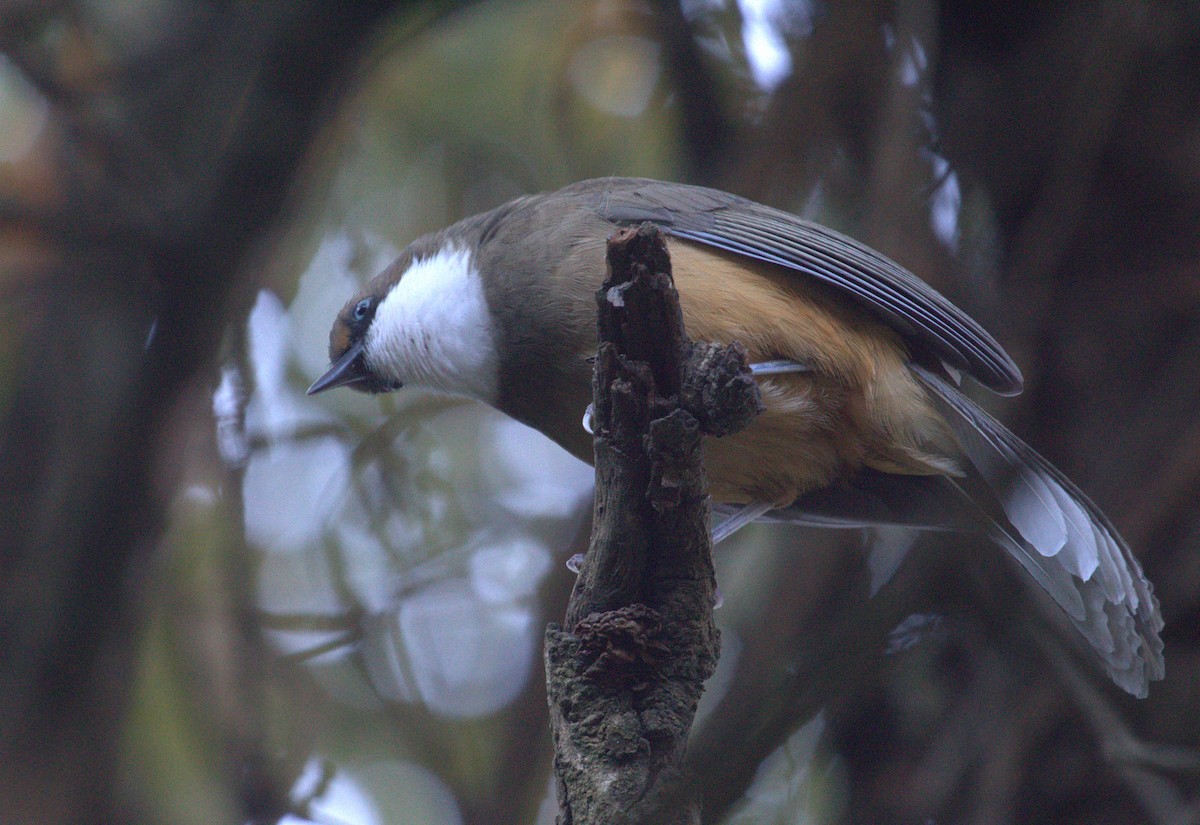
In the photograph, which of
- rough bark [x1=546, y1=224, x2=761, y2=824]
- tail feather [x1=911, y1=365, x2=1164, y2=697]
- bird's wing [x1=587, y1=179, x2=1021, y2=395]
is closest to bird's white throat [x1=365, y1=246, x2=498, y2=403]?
bird's wing [x1=587, y1=179, x2=1021, y2=395]

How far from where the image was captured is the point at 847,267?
135 inches

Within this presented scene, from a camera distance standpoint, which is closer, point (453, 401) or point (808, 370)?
point (808, 370)

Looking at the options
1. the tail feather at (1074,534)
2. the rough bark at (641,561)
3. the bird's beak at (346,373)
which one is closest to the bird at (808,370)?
the tail feather at (1074,534)

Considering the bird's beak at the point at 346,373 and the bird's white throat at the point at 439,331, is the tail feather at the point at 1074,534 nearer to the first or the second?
the bird's white throat at the point at 439,331

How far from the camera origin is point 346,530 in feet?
20.0

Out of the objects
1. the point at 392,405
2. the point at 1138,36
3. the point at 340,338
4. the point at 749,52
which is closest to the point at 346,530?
the point at 392,405

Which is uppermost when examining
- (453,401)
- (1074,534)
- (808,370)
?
(808,370)

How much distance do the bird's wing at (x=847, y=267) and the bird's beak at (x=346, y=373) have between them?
1160mm

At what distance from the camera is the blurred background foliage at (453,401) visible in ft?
11.9

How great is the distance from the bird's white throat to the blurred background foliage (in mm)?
514

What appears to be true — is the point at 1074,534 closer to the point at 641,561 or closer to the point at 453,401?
the point at 641,561

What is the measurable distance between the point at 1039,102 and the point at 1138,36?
410mm

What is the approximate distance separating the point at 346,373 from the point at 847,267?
74.8 inches

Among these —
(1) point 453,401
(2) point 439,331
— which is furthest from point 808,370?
(1) point 453,401
